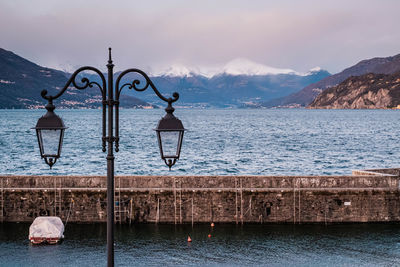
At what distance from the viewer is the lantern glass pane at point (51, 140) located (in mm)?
7914

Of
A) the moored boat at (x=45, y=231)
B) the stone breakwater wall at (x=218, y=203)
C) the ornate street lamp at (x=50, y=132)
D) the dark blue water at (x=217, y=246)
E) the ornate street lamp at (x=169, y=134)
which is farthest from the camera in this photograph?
the stone breakwater wall at (x=218, y=203)

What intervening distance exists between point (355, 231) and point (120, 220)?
12.6 metres

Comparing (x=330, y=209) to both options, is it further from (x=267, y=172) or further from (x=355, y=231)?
(x=267, y=172)

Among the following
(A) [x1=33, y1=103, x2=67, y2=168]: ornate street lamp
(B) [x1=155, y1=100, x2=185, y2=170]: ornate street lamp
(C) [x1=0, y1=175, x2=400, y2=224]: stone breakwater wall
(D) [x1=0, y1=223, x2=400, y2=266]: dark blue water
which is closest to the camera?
(A) [x1=33, y1=103, x2=67, y2=168]: ornate street lamp

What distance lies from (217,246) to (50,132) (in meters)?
19.3

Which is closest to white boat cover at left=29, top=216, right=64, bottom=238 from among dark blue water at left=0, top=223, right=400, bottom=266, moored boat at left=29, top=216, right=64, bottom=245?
moored boat at left=29, top=216, right=64, bottom=245

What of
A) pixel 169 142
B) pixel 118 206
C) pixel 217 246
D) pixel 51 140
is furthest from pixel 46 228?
pixel 169 142

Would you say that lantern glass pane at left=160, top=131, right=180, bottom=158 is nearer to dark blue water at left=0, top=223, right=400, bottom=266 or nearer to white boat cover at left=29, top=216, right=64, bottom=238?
dark blue water at left=0, top=223, right=400, bottom=266

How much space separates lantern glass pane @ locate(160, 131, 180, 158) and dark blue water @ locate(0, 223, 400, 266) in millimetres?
16565

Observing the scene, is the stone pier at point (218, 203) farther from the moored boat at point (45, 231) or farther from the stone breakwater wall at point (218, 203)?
the moored boat at point (45, 231)

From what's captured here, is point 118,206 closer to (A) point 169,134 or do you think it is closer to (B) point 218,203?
(B) point 218,203

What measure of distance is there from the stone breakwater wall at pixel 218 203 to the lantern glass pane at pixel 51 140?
66.3ft

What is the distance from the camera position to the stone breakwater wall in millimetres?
28094

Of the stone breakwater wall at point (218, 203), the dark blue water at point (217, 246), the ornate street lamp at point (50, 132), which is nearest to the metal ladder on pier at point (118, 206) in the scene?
the stone breakwater wall at point (218, 203)
